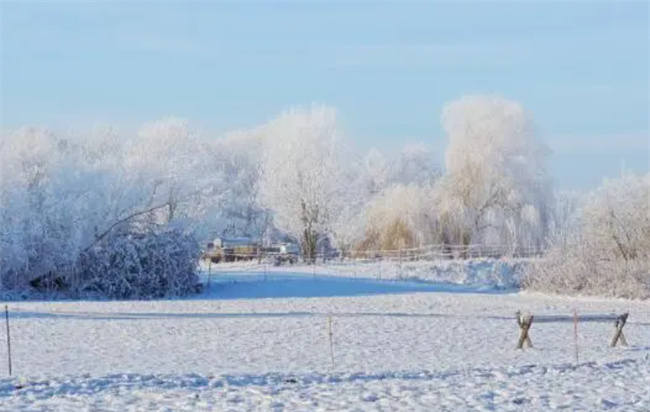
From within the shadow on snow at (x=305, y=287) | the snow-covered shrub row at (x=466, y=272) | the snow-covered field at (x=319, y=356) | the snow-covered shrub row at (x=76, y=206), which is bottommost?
the snow-covered field at (x=319, y=356)

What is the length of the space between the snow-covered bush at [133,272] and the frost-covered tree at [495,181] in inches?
861

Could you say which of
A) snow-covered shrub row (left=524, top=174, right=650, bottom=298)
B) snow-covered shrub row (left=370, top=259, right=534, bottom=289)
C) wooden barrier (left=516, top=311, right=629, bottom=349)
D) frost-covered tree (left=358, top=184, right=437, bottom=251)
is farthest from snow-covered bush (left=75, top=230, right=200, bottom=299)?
wooden barrier (left=516, top=311, right=629, bottom=349)

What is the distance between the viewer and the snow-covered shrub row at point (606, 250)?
43.2m

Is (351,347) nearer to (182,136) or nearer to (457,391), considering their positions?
(457,391)

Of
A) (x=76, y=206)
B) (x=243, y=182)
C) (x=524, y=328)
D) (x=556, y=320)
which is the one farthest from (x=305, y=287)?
(x=243, y=182)

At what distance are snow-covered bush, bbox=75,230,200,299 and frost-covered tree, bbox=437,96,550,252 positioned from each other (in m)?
21.9

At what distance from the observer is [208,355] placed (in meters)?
22.9

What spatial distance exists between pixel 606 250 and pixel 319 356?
26.8 m

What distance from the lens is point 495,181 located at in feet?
209

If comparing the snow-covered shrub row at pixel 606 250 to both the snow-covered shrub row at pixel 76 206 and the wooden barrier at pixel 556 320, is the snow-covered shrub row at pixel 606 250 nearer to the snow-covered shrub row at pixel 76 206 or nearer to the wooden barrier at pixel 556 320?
the snow-covered shrub row at pixel 76 206

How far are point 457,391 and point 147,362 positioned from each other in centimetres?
766

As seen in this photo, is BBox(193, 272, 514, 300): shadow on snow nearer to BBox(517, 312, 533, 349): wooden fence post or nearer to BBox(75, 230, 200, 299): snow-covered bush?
BBox(75, 230, 200, 299): snow-covered bush

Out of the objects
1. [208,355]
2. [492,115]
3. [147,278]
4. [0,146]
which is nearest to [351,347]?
[208,355]

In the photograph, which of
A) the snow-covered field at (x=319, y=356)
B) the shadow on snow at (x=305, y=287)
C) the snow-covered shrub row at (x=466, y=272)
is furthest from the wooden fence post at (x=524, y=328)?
the snow-covered shrub row at (x=466, y=272)
